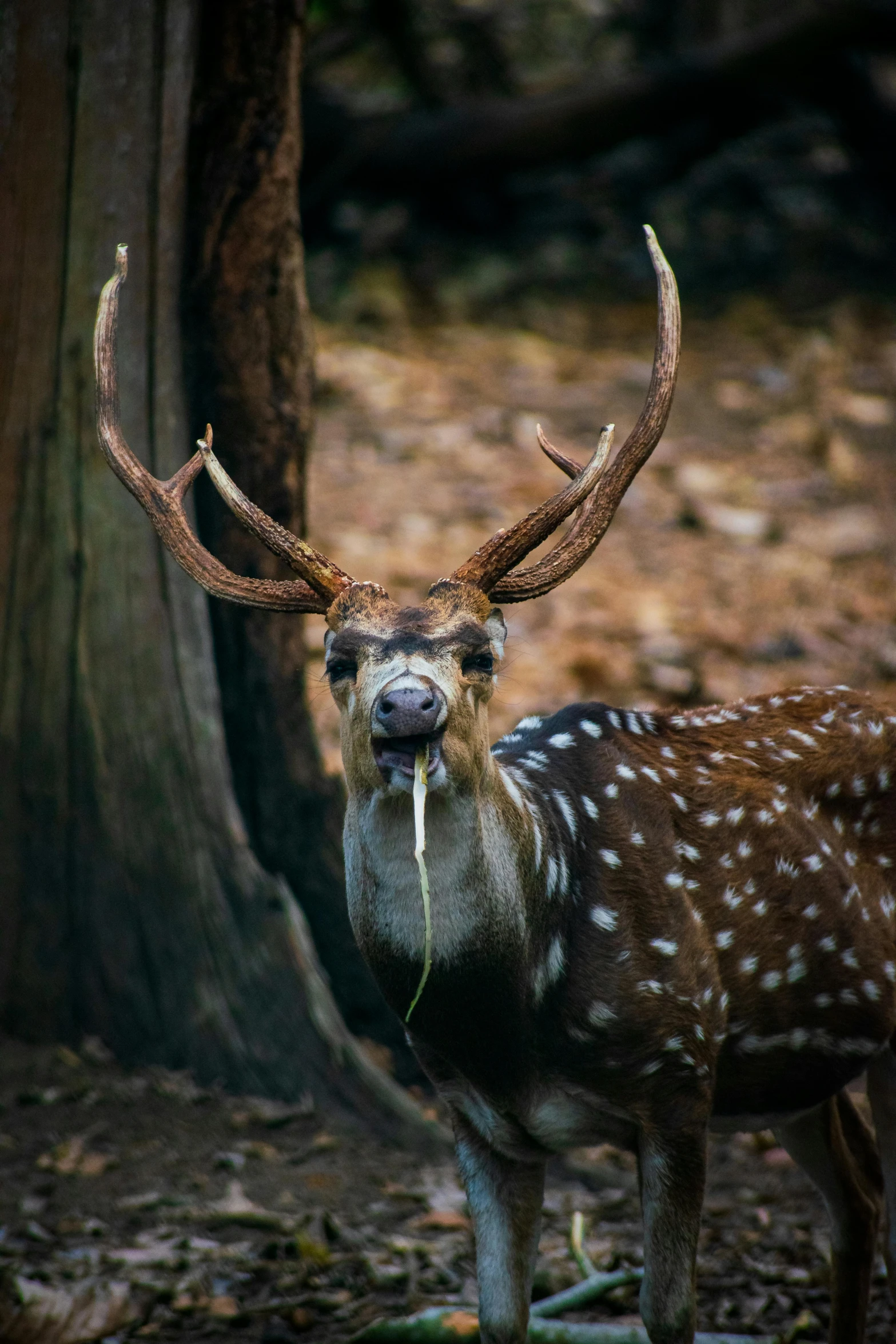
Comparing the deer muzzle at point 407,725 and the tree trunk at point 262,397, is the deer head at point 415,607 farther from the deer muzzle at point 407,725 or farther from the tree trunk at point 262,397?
the tree trunk at point 262,397

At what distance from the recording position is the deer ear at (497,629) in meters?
3.84

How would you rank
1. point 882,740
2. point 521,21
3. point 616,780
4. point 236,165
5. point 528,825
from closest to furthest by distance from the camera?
point 528,825 < point 616,780 < point 882,740 < point 236,165 < point 521,21

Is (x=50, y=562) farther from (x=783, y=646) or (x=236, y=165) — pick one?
(x=783, y=646)

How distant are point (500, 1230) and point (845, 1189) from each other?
116 centimetres

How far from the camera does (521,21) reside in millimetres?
15383

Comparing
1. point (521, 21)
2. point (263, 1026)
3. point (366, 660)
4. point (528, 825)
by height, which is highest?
point (521, 21)

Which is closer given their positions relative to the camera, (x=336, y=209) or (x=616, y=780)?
(x=616, y=780)

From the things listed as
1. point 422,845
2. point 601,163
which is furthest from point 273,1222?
point 601,163

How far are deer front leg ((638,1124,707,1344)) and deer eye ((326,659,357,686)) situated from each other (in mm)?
1422

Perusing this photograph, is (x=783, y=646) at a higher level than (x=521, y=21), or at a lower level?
lower

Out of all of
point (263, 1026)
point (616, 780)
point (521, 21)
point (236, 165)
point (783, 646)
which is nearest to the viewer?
point (616, 780)

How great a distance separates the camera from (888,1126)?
441 centimetres

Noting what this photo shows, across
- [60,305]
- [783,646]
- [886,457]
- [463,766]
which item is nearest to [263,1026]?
[463,766]

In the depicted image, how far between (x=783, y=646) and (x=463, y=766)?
205 inches
